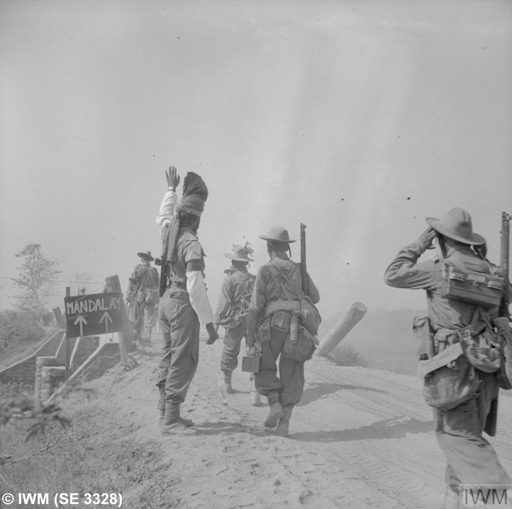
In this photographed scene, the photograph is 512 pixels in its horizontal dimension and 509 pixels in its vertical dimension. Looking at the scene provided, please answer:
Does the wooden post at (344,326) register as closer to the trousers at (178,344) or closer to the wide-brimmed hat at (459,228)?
the trousers at (178,344)

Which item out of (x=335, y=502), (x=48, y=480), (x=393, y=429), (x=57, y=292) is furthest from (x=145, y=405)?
(x=57, y=292)

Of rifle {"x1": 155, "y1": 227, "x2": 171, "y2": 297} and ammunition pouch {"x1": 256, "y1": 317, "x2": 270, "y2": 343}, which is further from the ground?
rifle {"x1": 155, "y1": 227, "x2": 171, "y2": 297}

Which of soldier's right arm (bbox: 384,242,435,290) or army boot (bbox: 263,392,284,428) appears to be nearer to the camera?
soldier's right arm (bbox: 384,242,435,290)

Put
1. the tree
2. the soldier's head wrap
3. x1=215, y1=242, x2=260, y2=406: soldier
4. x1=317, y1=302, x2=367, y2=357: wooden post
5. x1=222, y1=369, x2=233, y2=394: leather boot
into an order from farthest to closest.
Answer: the tree, x1=317, y1=302, x2=367, y2=357: wooden post, x1=222, y1=369, x2=233, y2=394: leather boot, x1=215, y1=242, x2=260, y2=406: soldier, the soldier's head wrap

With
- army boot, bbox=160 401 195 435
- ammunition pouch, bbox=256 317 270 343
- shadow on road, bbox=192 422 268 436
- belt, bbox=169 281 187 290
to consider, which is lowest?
shadow on road, bbox=192 422 268 436

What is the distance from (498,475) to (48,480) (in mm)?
3897

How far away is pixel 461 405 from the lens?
328 cm

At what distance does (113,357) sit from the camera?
11.0m

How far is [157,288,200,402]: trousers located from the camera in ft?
A: 15.8

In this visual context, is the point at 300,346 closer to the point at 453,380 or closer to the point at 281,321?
the point at 281,321

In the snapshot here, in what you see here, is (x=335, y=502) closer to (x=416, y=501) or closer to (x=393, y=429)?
(x=416, y=501)

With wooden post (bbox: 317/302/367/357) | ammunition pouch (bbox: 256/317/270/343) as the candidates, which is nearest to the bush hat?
ammunition pouch (bbox: 256/317/270/343)

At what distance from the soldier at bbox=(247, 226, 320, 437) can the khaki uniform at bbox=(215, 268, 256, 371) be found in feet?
6.06

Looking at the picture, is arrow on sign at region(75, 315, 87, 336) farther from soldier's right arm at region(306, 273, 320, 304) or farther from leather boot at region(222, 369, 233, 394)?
soldier's right arm at region(306, 273, 320, 304)
